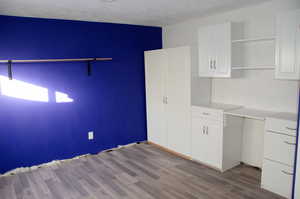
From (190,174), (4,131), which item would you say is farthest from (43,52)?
(190,174)

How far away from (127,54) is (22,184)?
2.64 m

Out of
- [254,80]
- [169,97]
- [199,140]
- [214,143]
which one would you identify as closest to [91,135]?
[169,97]

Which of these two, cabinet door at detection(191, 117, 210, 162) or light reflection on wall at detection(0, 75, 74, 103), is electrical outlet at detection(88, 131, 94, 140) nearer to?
light reflection on wall at detection(0, 75, 74, 103)

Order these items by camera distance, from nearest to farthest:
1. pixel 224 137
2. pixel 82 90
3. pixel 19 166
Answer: pixel 224 137
pixel 19 166
pixel 82 90

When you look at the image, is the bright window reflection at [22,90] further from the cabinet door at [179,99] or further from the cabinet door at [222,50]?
the cabinet door at [222,50]

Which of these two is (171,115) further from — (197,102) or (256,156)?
(256,156)

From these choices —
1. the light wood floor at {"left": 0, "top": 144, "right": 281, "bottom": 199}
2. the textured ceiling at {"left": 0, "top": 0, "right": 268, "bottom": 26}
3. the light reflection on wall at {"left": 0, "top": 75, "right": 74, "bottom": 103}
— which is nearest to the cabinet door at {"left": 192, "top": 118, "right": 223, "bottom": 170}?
the light wood floor at {"left": 0, "top": 144, "right": 281, "bottom": 199}

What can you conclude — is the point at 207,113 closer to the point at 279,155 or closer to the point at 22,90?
the point at 279,155

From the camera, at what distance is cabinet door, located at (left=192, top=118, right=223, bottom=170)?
3.20m

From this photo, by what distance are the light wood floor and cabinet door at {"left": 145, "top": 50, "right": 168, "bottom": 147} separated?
0.59 meters

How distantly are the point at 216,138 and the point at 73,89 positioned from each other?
2351 millimetres

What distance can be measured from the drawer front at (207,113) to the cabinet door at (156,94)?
2.40ft

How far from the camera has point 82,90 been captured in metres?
3.79

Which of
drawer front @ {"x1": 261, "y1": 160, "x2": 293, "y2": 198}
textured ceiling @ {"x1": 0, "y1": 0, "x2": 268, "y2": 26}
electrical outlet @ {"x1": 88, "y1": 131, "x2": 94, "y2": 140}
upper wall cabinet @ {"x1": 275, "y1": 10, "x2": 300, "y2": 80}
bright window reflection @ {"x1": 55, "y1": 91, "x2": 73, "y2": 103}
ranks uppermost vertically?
textured ceiling @ {"x1": 0, "y1": 0, "x2": 268, "y2": 26}
